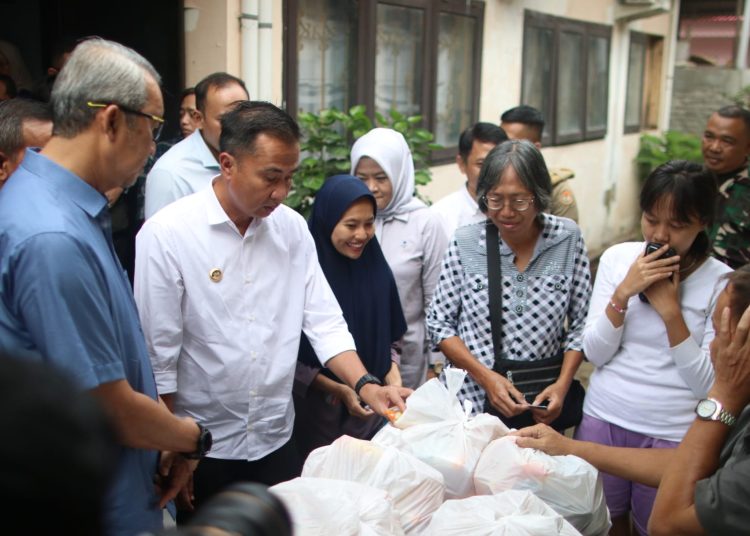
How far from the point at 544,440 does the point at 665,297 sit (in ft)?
2.32


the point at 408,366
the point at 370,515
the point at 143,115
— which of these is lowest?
the point at 408,366

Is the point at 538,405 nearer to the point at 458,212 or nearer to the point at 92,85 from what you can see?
the point at 458,212

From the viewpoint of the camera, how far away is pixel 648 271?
8.42 ft

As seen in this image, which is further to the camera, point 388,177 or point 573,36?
point 573,36

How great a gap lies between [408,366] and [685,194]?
1.42 m

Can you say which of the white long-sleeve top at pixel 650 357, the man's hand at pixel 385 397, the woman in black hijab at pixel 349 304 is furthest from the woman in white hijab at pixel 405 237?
the man's hand at pixel 385 397

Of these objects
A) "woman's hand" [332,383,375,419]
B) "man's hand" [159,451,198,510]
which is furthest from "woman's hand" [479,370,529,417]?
"man's hand" [159,451,198,510]

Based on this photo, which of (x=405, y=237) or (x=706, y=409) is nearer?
(x=706, y=409)

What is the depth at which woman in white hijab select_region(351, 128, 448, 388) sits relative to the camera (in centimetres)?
346

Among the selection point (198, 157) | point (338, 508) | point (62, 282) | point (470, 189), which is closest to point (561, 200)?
point (470, 189)

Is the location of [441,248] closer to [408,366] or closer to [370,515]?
[408,366]

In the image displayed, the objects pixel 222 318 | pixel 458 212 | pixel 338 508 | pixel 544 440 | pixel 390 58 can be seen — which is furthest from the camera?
pixel 390 58

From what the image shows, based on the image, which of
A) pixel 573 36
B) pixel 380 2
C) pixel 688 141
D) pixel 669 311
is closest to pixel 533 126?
pixel 380 2

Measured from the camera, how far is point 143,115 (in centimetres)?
177
